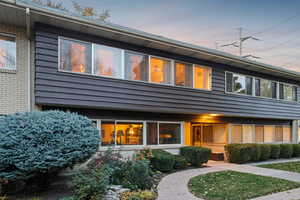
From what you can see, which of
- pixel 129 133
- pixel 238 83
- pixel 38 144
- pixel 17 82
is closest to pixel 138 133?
pixel 129 133

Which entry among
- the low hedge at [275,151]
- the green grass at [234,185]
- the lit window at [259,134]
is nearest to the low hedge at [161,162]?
the green grass at [234,185]

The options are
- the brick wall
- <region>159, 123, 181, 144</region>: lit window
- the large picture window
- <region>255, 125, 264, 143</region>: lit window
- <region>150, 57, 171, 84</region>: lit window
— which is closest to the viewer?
the brick wall

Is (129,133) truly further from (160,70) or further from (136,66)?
(160,70)

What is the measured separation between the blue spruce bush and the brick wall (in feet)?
5.67

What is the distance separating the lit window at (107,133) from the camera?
9.62m

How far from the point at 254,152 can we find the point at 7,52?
1201cm

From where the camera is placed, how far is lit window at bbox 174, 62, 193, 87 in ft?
36.5

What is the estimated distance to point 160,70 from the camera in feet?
34.9

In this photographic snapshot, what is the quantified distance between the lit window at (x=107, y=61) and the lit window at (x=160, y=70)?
5.18 feet

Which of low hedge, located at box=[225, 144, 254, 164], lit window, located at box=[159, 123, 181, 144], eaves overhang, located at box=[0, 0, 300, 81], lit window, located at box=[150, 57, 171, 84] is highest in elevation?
eaves overhang, located at box=[0, 0, 300, 81]

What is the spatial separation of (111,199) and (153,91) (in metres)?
5.17

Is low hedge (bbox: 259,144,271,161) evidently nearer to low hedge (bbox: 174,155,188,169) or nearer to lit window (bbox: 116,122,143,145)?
low hedge (bbox: 174,155,188,169)

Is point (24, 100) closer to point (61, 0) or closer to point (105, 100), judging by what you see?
point (105, 100)

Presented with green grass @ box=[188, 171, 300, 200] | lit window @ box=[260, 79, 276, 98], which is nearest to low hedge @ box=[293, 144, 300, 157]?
lit window @ box=[260, 79, 276, 98]
